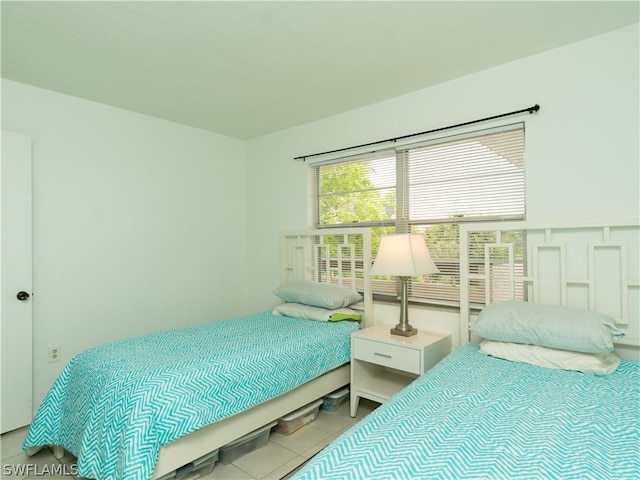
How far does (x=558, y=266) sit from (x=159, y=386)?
2.22 m

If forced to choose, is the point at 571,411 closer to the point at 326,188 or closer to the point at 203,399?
the point at 203,399

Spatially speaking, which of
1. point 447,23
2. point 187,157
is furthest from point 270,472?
point 187,157

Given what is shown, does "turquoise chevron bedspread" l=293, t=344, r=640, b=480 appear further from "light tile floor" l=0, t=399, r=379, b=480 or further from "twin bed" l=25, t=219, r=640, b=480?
"light tile floor" l=0, t=399, r=379, b=480

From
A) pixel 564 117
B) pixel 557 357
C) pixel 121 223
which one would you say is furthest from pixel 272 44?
pixel 557 357

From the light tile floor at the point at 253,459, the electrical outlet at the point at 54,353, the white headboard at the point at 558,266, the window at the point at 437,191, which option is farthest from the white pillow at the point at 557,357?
the electrical outlet at the point at 54,353

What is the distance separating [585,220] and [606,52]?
92 centimetres

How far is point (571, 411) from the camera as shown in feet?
4.46

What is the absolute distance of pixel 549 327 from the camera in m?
1.81

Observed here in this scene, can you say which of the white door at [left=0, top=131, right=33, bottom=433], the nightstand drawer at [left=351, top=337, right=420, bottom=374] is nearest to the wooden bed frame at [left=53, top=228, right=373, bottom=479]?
the nightstand drawer at [left=351, top=337, right=420, bottom=374]

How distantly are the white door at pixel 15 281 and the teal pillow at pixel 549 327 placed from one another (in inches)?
113

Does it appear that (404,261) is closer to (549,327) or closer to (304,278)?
(549,327)

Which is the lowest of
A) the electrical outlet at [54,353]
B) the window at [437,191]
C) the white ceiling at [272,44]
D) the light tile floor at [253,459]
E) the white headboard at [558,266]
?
the light tile floor at [253,459]

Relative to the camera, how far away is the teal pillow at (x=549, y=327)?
1705 millimetres

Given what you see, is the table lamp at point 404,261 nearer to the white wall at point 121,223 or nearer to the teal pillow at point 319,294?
the teal pillow at point 319,294
